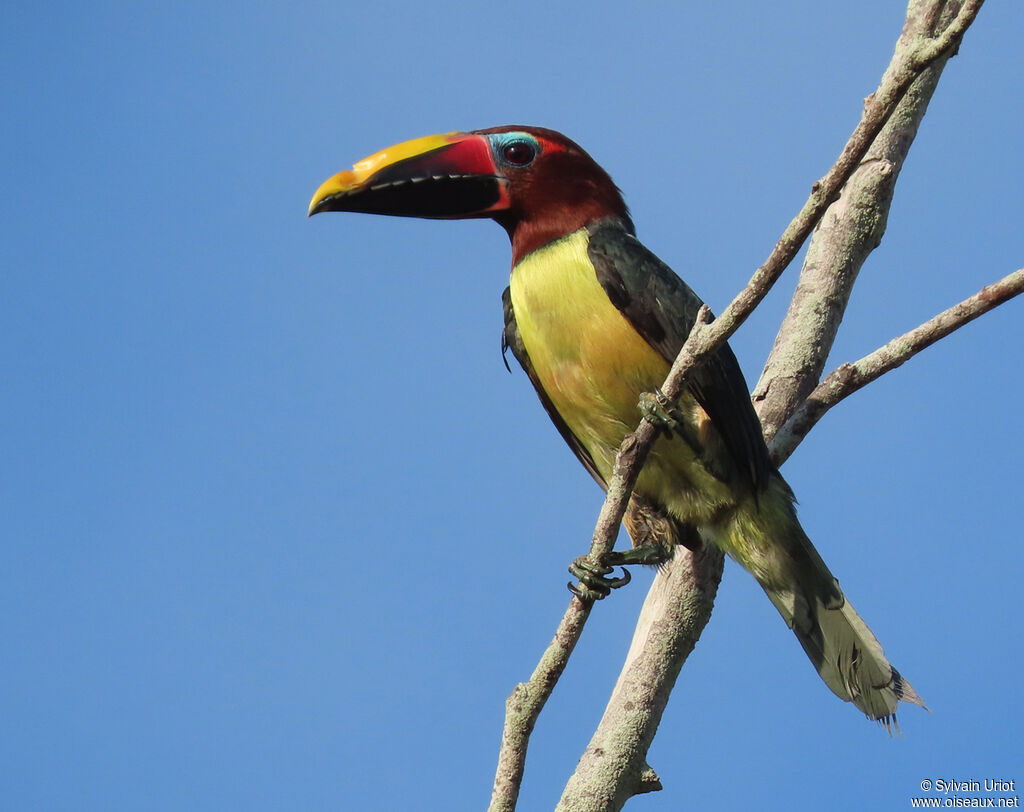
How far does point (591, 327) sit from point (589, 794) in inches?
77.1

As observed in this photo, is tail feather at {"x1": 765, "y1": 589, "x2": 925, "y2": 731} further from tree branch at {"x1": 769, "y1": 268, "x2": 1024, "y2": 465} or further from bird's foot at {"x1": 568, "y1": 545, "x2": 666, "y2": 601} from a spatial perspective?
bird's foot at {"x1": 568, "y1": 545, "x2": 666, "y2": 601}

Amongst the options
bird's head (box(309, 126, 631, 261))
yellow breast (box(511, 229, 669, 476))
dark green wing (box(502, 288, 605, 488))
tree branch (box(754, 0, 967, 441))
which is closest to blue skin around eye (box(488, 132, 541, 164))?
bird's head (box(309, 126, 631, 261))

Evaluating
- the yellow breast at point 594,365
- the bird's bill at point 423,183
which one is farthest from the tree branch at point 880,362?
the bird's bill at point 423,183

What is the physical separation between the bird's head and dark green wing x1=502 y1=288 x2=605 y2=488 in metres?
0.28

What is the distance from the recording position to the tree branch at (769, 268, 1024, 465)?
4562 mm

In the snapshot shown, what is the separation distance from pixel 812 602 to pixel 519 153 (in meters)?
2.56

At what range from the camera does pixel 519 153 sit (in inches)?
217

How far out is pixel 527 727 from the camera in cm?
400

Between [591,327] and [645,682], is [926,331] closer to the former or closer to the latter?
[591,327]

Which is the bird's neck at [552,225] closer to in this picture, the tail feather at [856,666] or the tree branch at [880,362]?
the tree branch at [880,362]

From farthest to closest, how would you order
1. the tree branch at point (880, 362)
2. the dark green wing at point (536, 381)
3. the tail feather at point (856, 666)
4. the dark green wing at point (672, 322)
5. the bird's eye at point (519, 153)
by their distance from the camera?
1. the bird's eye at point (519, 153)
2. the dark green wing at point (536, 381)
3. the tail feather at point (856, 666)
4. the dark green wing at point (672, 322)
5. the tree branch at point (880, 362)

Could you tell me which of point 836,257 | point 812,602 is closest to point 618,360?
point 812,602

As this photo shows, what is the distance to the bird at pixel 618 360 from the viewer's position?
487 centimetres

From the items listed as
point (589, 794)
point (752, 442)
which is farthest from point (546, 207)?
point (589, 794)
